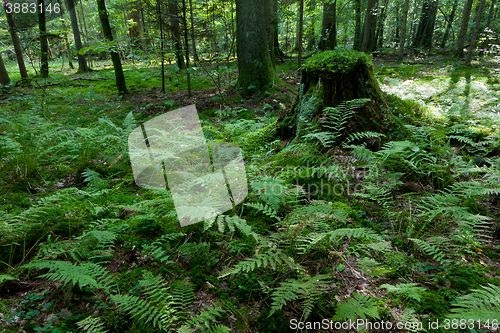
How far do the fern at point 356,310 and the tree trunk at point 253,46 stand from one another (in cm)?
680

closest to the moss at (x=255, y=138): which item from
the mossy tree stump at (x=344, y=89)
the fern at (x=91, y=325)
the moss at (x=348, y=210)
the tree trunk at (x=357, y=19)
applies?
the mossy tree stump at (x=344, y=89)

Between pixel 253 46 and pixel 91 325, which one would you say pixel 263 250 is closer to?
pixel 91 325

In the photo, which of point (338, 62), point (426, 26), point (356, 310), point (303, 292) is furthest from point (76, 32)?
point (426, 26)

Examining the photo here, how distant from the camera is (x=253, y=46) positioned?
7441 mm

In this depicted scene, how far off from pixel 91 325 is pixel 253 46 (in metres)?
7.47

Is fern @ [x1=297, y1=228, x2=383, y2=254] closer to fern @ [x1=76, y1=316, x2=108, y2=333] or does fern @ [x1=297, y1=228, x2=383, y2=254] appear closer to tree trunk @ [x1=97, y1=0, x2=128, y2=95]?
fern @ [x1=76, y1=316, x2=108, y2=333]

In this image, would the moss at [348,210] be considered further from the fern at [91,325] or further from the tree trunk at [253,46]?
the tree trunk at [253,46]

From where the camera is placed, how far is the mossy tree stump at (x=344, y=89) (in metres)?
3.77

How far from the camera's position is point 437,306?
167 centimetres

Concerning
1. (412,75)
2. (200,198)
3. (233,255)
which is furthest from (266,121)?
(412,75)

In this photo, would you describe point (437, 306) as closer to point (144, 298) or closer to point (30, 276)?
point (144, 298)

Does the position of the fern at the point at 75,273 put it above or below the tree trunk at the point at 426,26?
below

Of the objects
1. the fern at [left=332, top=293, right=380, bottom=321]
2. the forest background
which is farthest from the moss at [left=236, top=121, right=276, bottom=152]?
the fern at [left=332, top=293, right=380, bottom=321]

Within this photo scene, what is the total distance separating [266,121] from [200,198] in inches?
133
